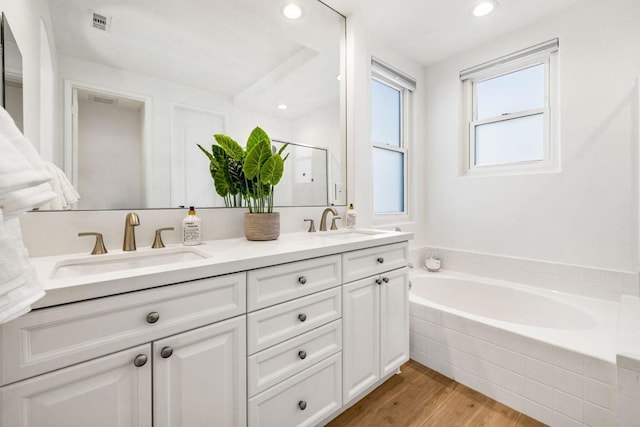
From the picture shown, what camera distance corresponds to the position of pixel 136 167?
1204mm

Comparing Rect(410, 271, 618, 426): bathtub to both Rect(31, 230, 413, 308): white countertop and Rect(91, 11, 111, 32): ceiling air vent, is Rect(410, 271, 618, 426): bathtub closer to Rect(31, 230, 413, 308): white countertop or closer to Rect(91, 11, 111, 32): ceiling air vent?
Rect(31, 230, 413, 308): white countertop

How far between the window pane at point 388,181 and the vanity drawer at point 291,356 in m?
1.48

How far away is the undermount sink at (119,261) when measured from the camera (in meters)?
0.94

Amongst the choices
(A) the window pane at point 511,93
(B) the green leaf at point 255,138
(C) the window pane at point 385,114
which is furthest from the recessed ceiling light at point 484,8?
(B) the green leaf at point 255,138

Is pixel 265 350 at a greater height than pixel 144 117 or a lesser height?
lesser

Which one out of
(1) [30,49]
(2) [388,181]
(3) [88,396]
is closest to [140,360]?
(3) [88,396]

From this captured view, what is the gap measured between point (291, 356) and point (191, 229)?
0.69 metres

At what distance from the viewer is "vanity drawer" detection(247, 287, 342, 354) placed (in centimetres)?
99

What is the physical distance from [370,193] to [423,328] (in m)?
1.01

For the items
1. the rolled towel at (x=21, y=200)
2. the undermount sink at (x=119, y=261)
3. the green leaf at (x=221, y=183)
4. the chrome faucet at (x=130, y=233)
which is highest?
the green leaf at (x=221, y=183)

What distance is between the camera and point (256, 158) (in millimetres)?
1313

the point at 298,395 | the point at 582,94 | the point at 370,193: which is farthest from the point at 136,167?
the point at 582,94

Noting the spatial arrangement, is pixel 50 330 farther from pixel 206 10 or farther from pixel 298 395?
pixel 206 10

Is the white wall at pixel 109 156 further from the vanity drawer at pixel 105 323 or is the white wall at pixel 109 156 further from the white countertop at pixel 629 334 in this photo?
the white countertop at pixel 629 334
